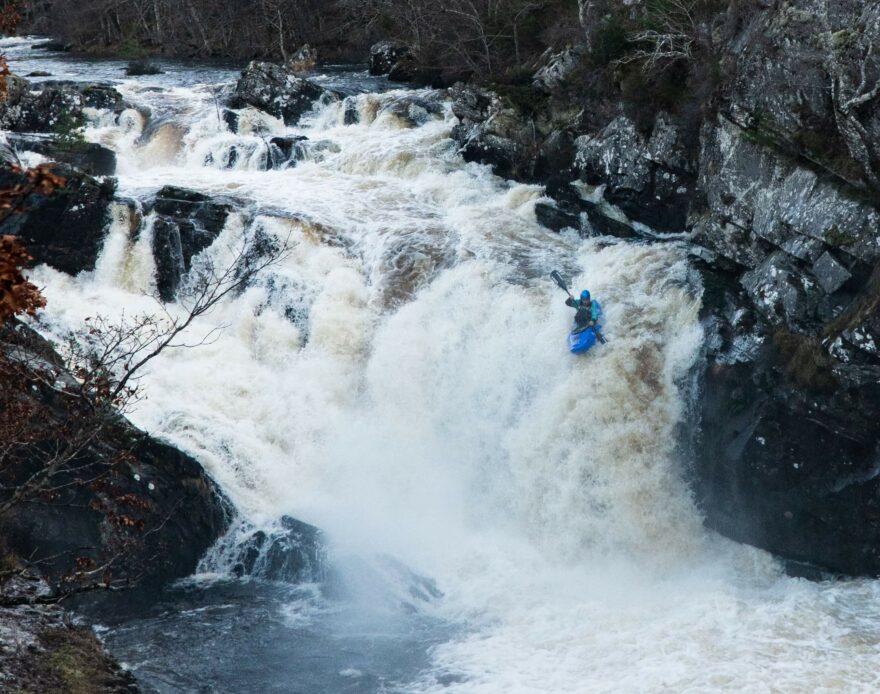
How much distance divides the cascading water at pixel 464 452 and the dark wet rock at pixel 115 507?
53 centimetres

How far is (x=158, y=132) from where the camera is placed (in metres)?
24.3

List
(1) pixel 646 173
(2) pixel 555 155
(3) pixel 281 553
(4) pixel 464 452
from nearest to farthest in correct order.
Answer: (3) pixel 281 553 → (4) pixel 464 452 → (1) pixel 646 173 → (2) pixel 555 155

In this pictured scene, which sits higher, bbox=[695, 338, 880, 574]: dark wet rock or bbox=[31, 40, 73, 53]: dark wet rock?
bbox=[31, 40, 73, 53]: dark wet rock

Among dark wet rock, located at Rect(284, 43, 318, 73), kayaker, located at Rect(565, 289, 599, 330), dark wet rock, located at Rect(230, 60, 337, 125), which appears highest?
dark wet rock, located at Rect(284, 43, 318, 73)

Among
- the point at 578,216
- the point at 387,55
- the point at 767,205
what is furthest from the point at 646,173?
the point at 387,55

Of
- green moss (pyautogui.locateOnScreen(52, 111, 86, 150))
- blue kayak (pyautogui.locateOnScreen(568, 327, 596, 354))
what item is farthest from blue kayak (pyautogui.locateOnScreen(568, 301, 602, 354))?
green moss (pyautogui.locateOnScreen(52, 111, 86, 150))

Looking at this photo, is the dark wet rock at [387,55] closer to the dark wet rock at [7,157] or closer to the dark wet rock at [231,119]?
the dark wet rock at [231,119]

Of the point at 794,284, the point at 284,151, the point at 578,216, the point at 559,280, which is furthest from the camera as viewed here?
the point at 284,151

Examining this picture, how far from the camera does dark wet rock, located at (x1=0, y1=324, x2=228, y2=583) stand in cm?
1370

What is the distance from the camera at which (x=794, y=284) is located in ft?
47.0

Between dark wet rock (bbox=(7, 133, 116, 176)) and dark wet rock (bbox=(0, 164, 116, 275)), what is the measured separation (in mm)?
3227

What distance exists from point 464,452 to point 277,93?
44.9 ft

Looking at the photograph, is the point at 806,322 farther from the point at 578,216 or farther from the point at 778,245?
the point at 578,216

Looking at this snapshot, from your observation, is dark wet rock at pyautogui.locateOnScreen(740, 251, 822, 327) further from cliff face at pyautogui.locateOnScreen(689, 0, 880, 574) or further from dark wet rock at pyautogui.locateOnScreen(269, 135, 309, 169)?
dark wet rock at pyautogui.locateOnScreen(269, 135, 309, 169)
